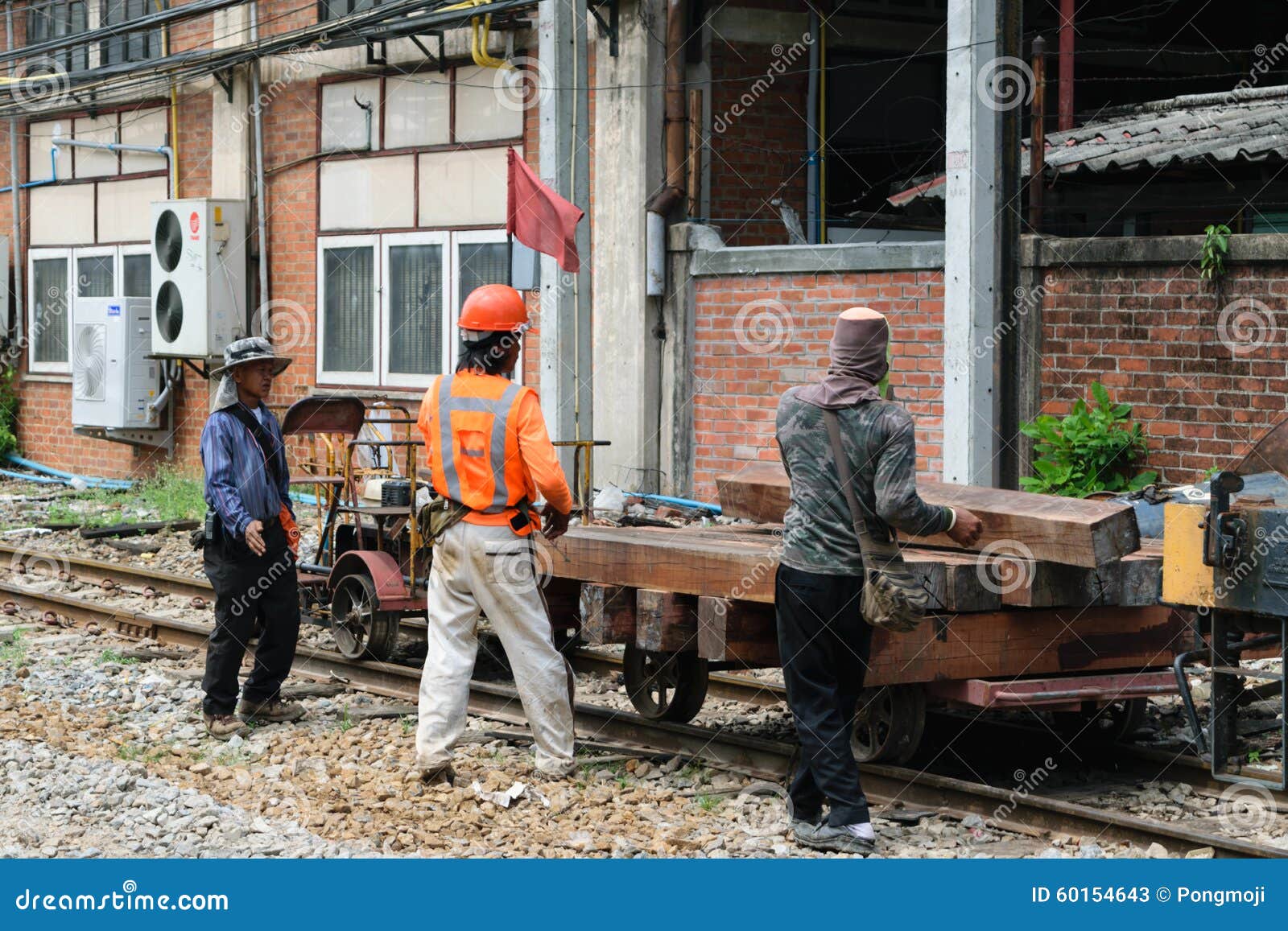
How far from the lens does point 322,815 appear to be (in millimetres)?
6996

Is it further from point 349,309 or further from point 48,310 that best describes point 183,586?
point 48,310

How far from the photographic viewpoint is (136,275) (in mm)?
21625

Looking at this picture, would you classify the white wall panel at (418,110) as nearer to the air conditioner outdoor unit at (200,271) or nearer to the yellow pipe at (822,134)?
the air conditioner outdoor unit at (200,271)

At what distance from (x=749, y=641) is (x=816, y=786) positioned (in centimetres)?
85

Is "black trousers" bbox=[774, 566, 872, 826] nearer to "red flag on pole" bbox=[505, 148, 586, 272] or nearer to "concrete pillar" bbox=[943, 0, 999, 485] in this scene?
"concrete pillar" bbox=[943, 0, 999, 485]

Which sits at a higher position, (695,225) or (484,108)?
(484,108)

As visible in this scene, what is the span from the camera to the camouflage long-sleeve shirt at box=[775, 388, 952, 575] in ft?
20.3

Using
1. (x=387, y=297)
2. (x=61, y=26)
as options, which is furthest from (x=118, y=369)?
(x=61, y=26)

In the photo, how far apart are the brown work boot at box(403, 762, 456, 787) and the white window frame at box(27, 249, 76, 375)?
15984 millimetres

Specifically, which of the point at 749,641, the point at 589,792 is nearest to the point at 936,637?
the point at 749,641

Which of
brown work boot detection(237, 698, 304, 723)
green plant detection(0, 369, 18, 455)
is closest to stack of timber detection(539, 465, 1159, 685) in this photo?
brown work boot detection(237, 698, 304, 723)

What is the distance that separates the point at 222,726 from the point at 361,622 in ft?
5.65

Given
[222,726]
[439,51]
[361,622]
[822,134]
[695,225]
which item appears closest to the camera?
[222,726]

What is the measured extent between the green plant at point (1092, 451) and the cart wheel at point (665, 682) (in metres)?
4.16
